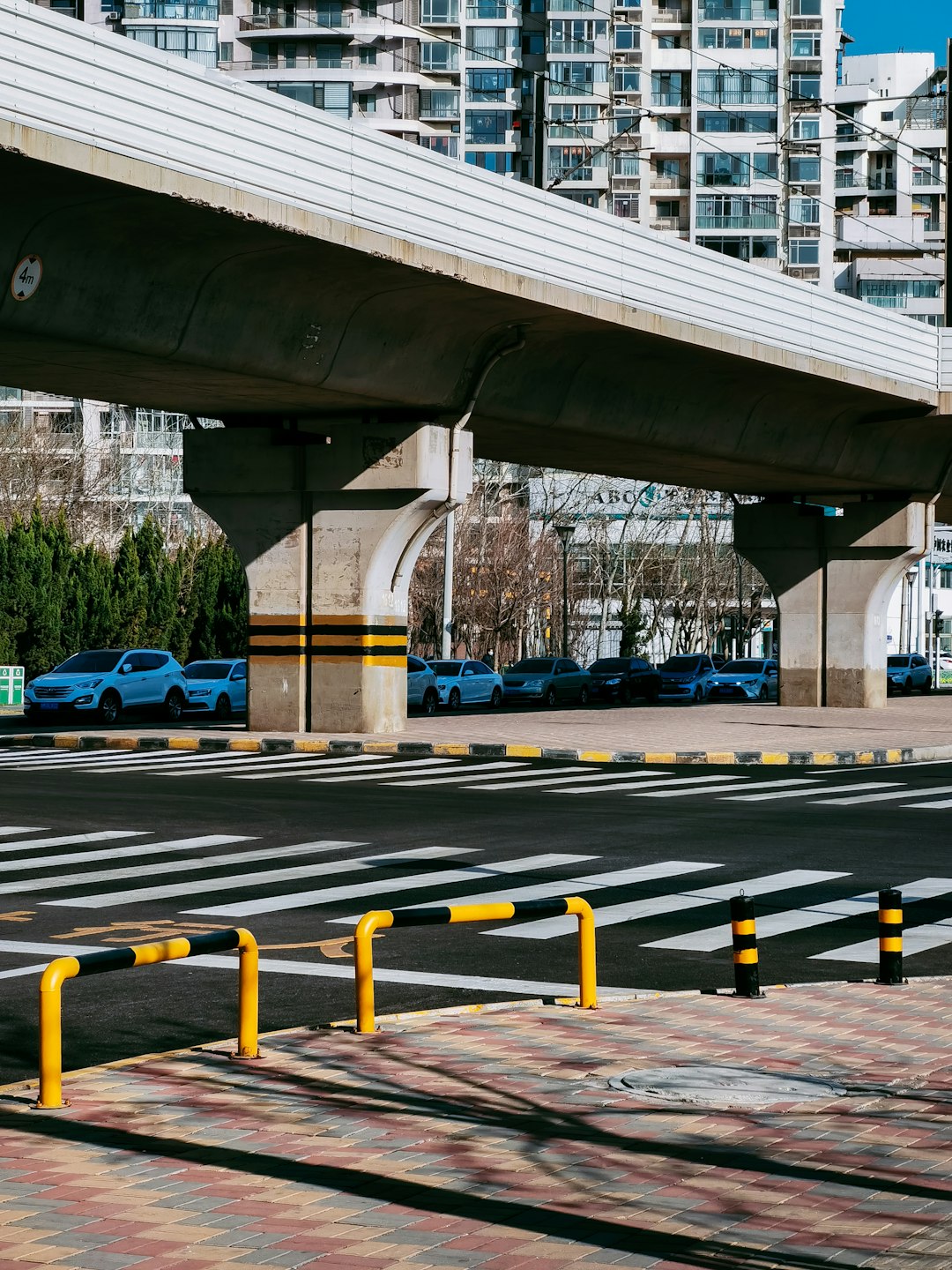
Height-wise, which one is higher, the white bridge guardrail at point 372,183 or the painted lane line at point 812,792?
the white bridge guardrail at point 372,183

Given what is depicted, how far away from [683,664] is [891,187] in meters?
86.6

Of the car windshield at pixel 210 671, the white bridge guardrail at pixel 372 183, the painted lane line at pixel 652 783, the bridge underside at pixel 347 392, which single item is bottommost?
the painted lane line at pixel 652 783

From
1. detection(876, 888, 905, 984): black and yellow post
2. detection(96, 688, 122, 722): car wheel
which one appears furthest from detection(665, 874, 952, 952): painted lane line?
Answer: detection(96, 688, 122, 722): car wheel

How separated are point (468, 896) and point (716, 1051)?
524cm

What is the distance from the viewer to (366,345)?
29.6 meters

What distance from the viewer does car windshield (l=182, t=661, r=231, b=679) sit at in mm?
46750

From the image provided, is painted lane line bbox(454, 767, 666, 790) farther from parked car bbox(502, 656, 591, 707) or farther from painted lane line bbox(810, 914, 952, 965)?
parked car bbox(502, 656, 591, 707)

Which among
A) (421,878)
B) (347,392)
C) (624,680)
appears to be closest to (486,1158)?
(421,878)

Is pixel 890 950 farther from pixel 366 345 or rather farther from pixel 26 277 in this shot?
pixel 366 345

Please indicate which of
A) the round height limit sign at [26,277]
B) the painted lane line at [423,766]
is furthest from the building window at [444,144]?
the round height limit sign at [26,277]

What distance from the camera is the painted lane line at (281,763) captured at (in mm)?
27234

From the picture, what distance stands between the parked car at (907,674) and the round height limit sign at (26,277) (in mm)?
52669

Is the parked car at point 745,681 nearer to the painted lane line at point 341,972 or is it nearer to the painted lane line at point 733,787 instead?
the painted lane line at point 733,787

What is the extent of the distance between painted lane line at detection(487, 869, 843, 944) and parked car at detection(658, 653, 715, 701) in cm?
4720
